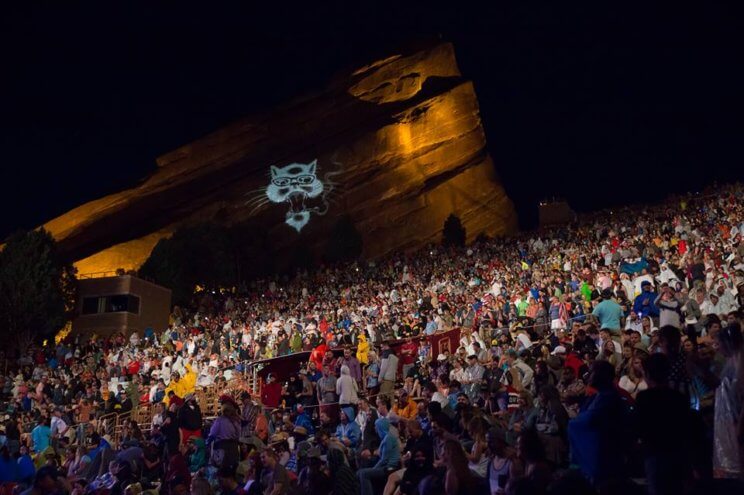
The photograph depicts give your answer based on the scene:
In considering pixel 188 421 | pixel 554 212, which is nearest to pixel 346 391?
pixel 188 421

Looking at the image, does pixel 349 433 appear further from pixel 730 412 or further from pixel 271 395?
pixel 271 395

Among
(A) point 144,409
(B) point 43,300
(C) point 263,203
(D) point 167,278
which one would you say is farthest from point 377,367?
(C) point 263,203

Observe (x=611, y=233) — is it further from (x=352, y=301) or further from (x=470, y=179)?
(x=470, y=179)

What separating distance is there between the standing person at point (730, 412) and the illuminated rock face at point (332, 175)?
5431 centimetres

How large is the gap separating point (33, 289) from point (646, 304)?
34693 mm

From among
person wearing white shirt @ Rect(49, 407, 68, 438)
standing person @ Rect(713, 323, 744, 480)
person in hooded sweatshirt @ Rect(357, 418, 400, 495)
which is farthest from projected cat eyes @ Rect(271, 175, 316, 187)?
standing person @ Rect(713, 323, 744, 480)

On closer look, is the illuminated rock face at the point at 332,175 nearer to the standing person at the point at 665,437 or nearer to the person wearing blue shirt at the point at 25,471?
the person wearing blue shirt at the point at 25,471

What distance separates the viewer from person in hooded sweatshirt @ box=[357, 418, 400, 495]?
29.3ft

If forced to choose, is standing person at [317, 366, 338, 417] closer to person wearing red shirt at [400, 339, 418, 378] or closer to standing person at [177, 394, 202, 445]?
standing person at [177, 394, 202, 445]

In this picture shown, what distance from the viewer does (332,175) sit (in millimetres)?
61219

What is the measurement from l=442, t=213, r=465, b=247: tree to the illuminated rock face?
2117 millimetres

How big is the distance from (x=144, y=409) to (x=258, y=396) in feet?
10.8

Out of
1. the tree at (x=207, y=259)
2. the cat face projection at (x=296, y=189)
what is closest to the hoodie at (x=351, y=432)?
the tree at (x=207, y=259)

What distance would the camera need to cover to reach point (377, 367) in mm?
15867
